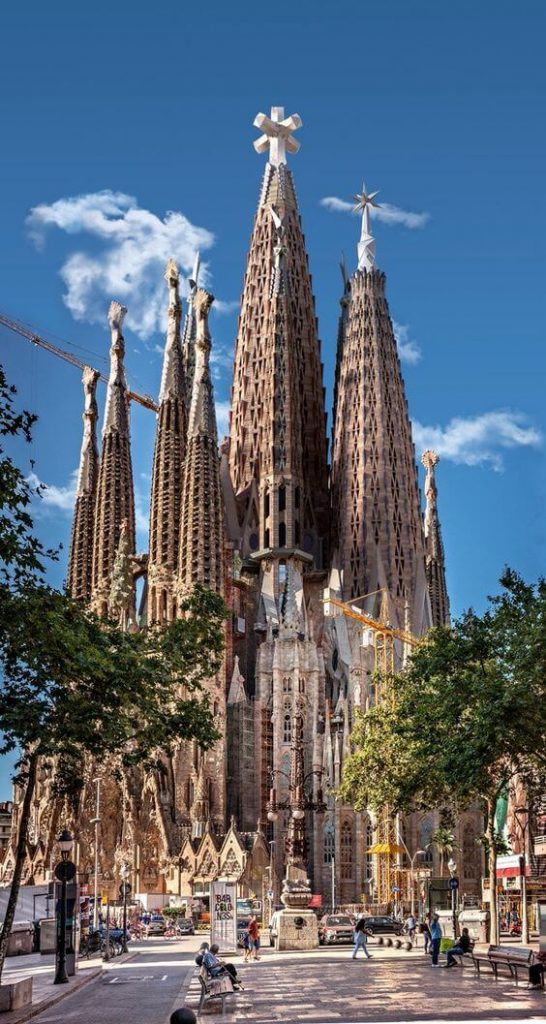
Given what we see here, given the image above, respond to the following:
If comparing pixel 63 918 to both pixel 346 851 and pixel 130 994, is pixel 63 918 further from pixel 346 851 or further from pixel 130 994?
pixel 346 851

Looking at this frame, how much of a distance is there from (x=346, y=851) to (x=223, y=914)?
57553 mm

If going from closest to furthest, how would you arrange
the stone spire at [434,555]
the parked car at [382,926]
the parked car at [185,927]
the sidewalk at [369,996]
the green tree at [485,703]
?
the sidewalk at [369,996], the green tree at [485,703], the parked car at [382,926], the parked car at [185,927], the stone spire at [434,555]

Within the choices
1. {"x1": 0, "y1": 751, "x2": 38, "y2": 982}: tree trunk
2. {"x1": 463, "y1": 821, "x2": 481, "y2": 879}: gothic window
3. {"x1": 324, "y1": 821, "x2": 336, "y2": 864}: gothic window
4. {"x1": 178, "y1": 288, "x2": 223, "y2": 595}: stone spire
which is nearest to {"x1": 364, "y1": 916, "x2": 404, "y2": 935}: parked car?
{"x1": 0, "y1": 751, "x2": 38, "y2": 982}: tree trunk

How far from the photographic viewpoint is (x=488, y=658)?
115 feet

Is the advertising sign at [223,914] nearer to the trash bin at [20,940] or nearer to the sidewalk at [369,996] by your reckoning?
the sidewalk at [369,996]

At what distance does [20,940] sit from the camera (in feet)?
142

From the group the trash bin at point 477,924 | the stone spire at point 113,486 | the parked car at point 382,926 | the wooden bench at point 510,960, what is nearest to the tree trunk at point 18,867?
the wooden bench at point 510,960

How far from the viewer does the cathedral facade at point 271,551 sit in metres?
84.8

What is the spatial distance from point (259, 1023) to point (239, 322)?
9486cm

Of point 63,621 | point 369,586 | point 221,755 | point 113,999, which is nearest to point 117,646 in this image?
point 63,621

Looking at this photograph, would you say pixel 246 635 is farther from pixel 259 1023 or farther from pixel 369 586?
pixel 259 1023

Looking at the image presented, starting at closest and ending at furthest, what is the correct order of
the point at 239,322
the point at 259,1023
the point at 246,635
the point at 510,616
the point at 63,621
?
the point at 259,1023 → the point at 63,621 → the point at 510,616 → the point at 246,635 → the point at 239,322

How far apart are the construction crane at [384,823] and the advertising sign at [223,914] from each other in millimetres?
19391

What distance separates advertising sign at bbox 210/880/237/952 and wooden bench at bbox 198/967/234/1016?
10654 millimetres
